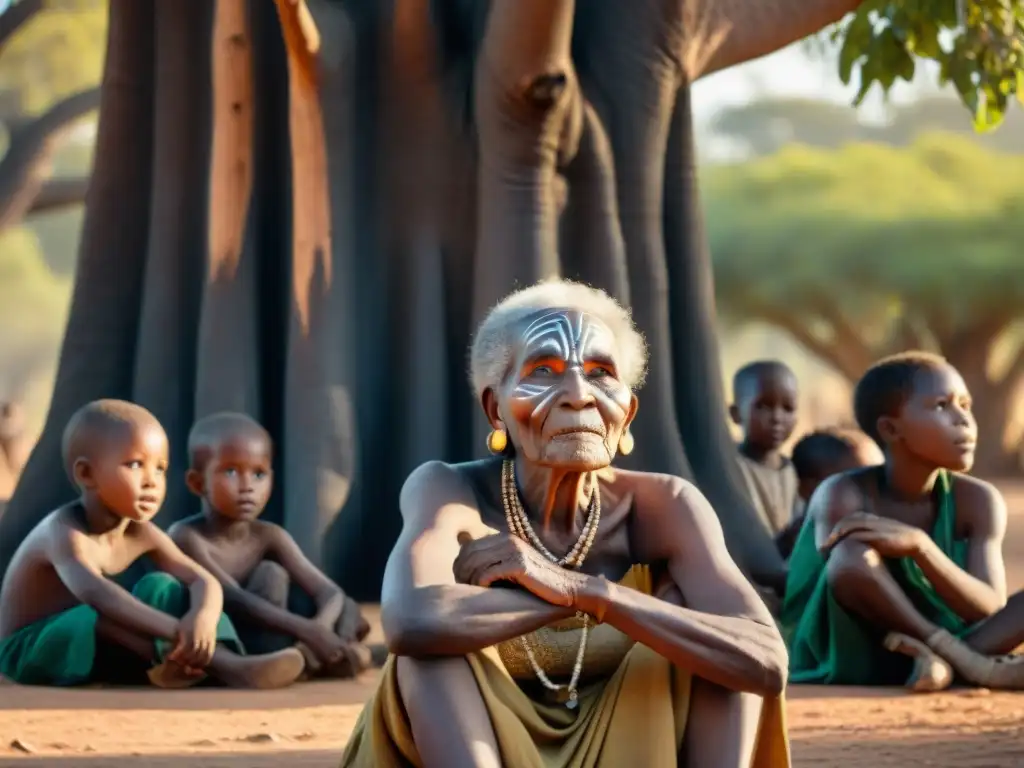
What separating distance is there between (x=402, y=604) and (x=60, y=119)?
18207 millimetres

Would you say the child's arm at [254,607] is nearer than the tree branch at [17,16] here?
Yes

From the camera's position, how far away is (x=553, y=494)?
4.23m

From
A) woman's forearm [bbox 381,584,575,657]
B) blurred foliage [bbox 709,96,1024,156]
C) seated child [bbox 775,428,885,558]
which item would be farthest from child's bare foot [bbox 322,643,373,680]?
blurred foliage [bbox 709,96,1024,156]

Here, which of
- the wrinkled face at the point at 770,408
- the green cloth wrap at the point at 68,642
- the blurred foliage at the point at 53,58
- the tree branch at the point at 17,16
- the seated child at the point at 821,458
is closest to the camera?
the green cloth wrap at the point at 68,642

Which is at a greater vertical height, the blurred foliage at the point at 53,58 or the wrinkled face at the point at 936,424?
the blurred foliage at the point at 53,58

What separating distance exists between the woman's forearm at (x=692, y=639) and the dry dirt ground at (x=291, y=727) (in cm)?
140

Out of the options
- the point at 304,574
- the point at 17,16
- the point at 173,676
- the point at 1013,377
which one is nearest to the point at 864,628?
the point at 304,574

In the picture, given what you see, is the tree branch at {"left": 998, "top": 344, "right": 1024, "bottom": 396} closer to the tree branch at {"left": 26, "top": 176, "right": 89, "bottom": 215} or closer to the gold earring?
the tree branch at {"left": 26, "top": 176, "right": 89, "bottom": 215}

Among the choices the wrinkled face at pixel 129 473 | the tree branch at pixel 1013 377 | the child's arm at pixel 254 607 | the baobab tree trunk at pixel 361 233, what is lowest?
the child's arm at pixel 254 607

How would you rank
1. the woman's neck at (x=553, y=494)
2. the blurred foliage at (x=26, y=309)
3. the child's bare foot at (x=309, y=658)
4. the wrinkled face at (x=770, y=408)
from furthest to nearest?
the blurred foliage at (x=26, y=309) < the wrinkled face at (x=770, y=408) < the child's bare foot at (x=309, y=658) < the woman's neck at (x=553, y=494)

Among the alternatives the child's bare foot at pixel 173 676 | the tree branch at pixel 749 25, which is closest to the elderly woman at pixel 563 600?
the child's bare foot at pixel 173 676

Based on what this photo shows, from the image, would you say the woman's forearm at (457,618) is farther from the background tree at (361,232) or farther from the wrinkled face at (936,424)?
the background tree at (361,232)

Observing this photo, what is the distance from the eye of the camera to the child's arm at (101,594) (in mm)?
6438

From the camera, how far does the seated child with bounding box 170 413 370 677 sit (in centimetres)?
698
